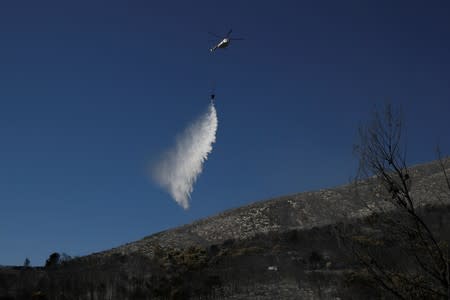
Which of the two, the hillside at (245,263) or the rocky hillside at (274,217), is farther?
the rocky hillside at (274,217)

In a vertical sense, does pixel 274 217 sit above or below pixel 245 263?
above

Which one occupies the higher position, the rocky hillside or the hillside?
the rocky hillside

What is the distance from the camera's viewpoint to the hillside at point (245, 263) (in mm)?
30047

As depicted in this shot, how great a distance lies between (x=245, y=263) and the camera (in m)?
47.5

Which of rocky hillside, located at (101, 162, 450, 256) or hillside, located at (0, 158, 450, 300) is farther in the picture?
rocky hillside, located at (101, 162, 450, 256)

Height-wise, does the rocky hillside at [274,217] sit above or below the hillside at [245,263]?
above

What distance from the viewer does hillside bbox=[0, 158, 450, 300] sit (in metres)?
30.0

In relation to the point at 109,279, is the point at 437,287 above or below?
below

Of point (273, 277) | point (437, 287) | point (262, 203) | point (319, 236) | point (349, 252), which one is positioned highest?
point (262, 203)

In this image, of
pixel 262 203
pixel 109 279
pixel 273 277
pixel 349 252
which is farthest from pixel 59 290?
pixel 262 203

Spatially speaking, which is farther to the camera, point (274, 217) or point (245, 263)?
point (274, 217)

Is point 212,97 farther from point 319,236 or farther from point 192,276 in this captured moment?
point 319,236

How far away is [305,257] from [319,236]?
875cm

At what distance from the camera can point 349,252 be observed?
10.2m
